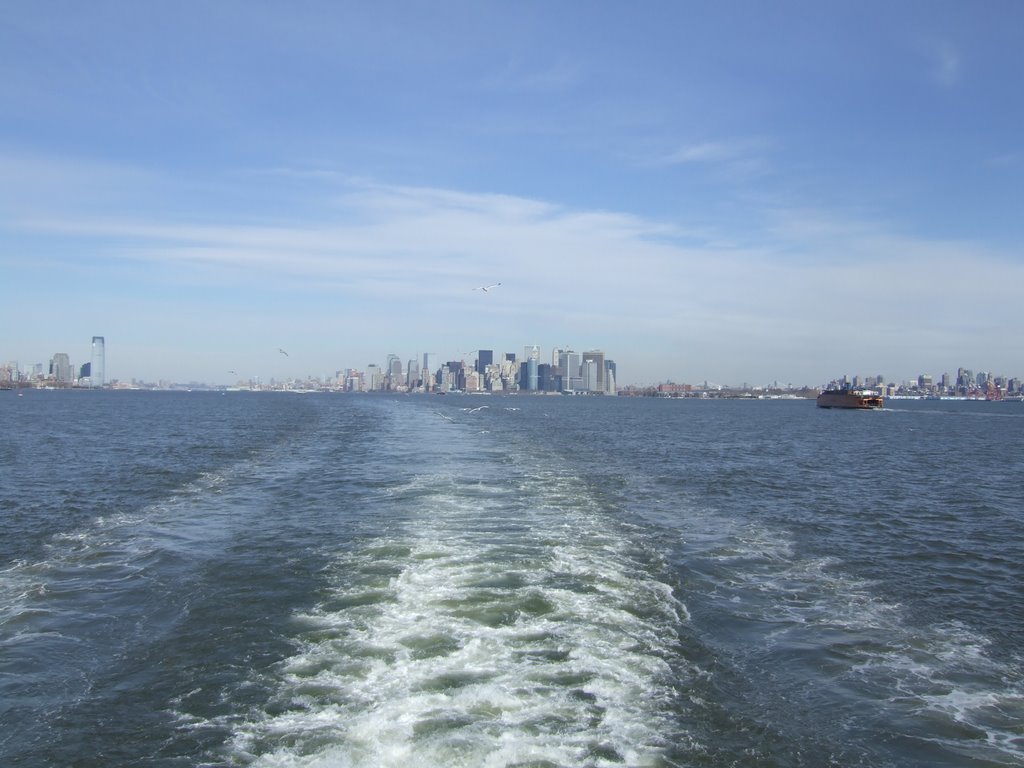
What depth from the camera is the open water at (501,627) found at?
30.3 ft

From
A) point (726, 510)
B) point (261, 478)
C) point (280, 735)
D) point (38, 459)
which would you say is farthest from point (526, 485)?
point (38, 459)

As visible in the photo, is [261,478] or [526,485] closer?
[526,485]

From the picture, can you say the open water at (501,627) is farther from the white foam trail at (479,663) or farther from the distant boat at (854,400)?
the distant boat at (854,400)

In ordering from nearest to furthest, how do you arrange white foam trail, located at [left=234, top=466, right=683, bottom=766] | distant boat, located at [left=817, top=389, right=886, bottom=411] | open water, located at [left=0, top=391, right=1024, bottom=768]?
white foam trail, located at [left=234, top=466, right=683, bottom=766] < open water, located at [left=0, top=391, right=1024, bottom=768] < distant boat, located at [left=817, top=389, right=886, bottom=411]

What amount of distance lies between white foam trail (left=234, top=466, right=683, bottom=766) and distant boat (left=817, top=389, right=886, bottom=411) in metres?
162

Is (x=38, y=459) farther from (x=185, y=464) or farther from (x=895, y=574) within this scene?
(x=895, y=574)

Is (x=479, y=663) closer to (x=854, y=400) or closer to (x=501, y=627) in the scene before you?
(x=501, y=627)

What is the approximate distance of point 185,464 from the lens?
37.7 m

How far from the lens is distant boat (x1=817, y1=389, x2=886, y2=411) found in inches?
6373

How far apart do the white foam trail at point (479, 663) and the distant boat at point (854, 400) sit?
16180cm

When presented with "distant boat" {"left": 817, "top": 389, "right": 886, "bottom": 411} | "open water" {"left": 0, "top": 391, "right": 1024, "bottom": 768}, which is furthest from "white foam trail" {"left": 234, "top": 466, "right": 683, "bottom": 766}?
"distant boat" {"left": 817, "top": 389, "right": 886, "bottom": 411}

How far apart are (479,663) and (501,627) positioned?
167 centimetres

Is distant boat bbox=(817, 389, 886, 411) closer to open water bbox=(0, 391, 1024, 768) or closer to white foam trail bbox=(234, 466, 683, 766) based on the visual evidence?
open water bbox=(0, 391, 1024, 768)

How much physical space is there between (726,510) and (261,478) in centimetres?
1997
